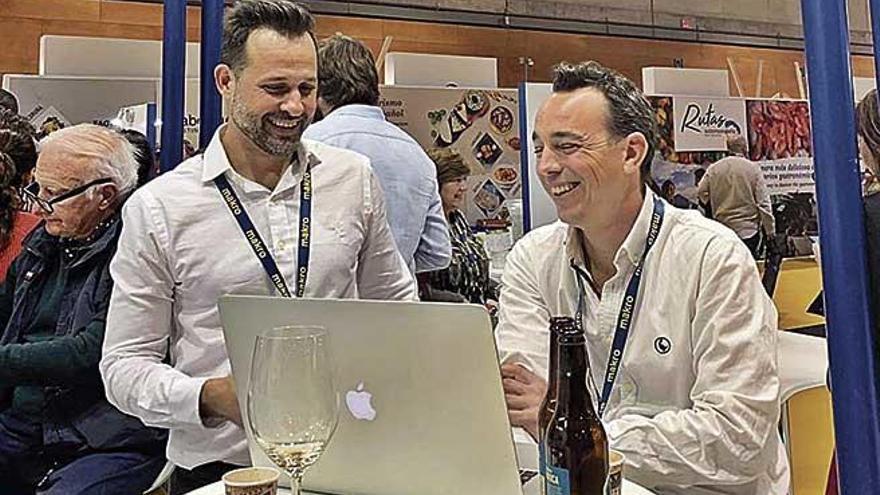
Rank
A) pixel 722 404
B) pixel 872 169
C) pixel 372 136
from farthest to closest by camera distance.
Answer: pixel 372 136
pixel 872 169
pixel 722 404

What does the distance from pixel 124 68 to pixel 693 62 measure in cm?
655

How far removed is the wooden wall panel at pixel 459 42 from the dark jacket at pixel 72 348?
15.0ft

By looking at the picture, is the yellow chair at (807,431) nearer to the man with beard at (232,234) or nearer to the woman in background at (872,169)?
the woman in background at (872,169)

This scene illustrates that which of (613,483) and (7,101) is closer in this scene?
(613,483)

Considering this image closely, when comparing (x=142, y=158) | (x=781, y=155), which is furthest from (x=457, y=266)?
(x=781, y=155)

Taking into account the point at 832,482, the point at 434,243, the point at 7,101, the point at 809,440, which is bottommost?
the point at 832,482

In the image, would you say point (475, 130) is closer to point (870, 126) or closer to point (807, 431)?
point (807, 431)

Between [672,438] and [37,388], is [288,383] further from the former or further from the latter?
[37,388]

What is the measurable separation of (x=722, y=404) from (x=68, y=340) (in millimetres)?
1470

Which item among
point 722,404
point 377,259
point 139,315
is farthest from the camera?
point 377,259

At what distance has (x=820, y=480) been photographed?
8.32 ft

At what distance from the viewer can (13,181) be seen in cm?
258

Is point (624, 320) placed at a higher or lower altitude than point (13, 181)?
lower

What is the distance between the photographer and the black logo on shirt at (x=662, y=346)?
153 cm
